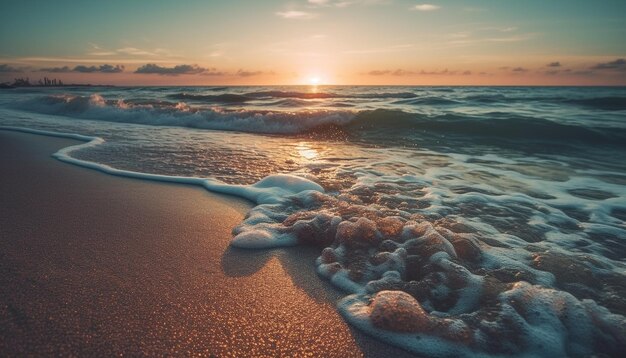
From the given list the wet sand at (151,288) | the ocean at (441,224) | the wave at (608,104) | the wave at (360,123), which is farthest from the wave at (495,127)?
the wet sand at (151,288)

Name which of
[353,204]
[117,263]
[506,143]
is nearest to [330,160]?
[353,204]

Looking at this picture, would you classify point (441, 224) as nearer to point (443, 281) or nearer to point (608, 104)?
point (443, 281)

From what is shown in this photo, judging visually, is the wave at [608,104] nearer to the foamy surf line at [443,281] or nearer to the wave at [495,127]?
the wave at [495,127]

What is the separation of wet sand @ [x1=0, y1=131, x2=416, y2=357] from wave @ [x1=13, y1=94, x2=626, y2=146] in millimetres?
6299

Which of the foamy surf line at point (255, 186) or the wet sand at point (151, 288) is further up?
the foamy surf line at point (255, 186)

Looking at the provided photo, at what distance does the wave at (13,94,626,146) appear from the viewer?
27.5 feet

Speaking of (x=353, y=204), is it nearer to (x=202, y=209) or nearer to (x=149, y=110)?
(x=202, y=209)

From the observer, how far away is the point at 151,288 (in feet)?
5.97

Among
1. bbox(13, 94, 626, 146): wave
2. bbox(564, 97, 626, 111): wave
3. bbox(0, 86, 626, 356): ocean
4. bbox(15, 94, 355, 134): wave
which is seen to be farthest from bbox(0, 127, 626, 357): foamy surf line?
bbox(564, 97, 626, 111): wave

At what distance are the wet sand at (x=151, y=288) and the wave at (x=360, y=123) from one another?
630 centimetres

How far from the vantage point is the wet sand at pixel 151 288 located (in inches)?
56.8

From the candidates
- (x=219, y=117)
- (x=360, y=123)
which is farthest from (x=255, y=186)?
(x=219, y=117)

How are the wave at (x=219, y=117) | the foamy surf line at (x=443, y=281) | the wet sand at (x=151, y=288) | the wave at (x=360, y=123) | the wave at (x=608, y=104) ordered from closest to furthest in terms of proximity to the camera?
the wet sand at (x=151, y=288), the foamy surf line at (x=443, y=281), the wave at (x=360, y=123), the wave at (x=219, y=117), the wave at (x=608, y=104)

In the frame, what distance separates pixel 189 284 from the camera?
6.19 ft
